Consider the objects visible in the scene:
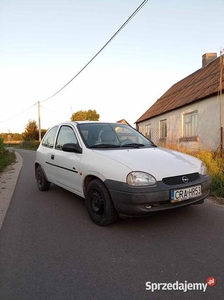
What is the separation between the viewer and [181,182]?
3.17 meters

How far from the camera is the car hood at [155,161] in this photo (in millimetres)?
3109

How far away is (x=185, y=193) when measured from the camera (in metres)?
3.15

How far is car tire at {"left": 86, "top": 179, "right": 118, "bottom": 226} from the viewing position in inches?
129

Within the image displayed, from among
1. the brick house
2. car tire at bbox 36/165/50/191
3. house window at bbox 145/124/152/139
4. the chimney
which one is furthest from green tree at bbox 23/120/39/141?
car tire at bbox 36/165/50/191

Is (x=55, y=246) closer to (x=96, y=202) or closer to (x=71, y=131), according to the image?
(x=96, y=202)

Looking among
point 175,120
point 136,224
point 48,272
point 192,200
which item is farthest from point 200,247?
point 175,120

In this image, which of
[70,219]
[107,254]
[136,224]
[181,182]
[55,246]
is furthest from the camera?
[70,219]

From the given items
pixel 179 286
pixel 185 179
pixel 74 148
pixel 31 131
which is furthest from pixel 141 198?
pixel 31 131

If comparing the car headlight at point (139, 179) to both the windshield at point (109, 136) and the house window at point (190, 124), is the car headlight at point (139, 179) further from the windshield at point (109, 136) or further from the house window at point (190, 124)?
the house window at point (190, 124)

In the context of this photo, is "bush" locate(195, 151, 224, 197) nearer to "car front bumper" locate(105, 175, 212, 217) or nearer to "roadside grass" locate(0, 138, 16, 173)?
"car front bumper" locate(105, 175, 212, 217)

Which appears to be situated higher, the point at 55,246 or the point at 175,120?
the point at 175,120

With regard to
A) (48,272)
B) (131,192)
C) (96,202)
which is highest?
(131,192)

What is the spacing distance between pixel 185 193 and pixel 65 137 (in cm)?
261

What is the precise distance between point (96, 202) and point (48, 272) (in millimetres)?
1295
